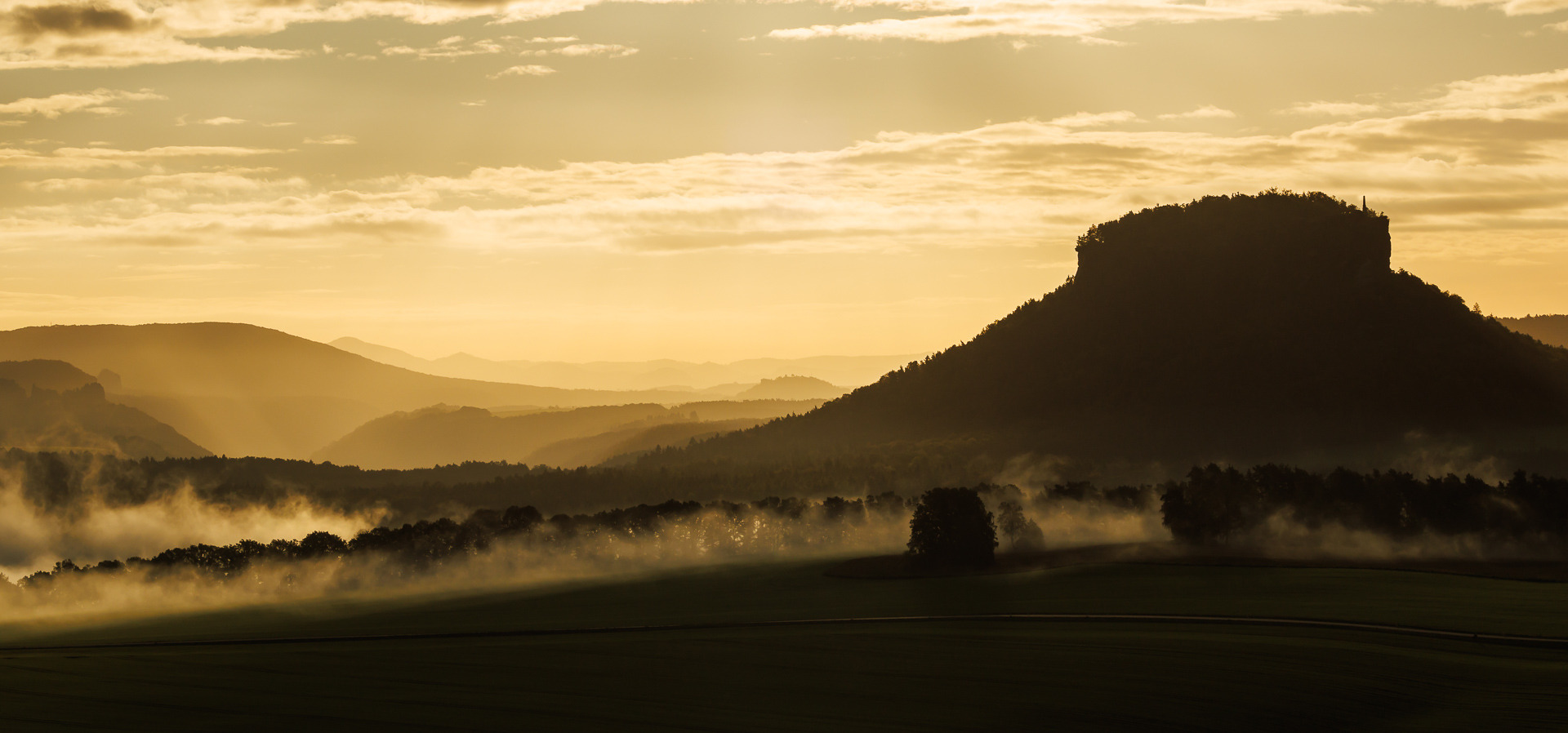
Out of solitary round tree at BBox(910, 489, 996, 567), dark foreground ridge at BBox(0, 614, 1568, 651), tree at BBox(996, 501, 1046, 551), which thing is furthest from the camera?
tree at BBox(996, 501, 1046, 551)

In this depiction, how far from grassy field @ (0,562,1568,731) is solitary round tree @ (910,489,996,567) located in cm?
1307

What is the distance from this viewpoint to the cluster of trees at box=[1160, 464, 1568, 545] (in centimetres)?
13375

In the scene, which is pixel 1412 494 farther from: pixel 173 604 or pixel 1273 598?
pixel 173 604

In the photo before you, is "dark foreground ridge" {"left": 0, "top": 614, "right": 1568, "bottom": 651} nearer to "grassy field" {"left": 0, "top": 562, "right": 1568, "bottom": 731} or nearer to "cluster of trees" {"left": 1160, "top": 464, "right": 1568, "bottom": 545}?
"grassy field" {"left": 0, "top": 562, "right": 1568, "bottom": 731}

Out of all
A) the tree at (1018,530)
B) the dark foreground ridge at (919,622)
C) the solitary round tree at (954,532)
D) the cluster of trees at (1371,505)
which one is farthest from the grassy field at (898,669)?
the tree at (1018,530)

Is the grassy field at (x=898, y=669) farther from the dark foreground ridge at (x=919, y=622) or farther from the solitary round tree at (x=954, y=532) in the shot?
the solitary round tree at (x=954, y=532)

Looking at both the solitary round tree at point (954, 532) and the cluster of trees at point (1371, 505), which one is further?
the cluster of trees at point (1371, 505)

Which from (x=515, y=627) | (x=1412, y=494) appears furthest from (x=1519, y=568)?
(x=515, y=627)

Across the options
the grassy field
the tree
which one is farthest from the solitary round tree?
the tree

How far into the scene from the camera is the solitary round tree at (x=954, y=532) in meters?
125

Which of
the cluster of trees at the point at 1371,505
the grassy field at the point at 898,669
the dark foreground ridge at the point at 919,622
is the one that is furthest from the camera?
the cluster of trees at the point at 1371,505

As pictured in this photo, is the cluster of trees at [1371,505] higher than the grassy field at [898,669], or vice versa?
the cluster of trees at [1371,505]

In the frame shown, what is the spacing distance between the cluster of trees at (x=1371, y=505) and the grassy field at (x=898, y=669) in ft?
81.0

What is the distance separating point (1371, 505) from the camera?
141375 mm
